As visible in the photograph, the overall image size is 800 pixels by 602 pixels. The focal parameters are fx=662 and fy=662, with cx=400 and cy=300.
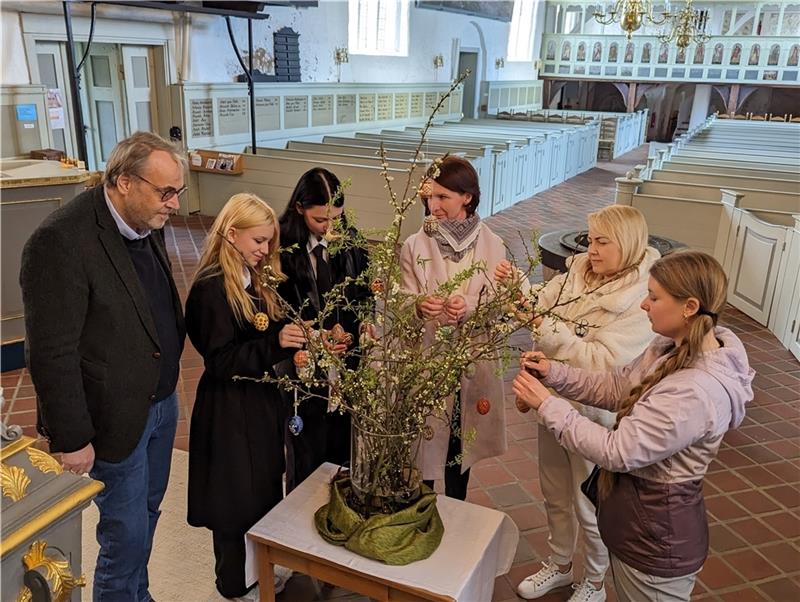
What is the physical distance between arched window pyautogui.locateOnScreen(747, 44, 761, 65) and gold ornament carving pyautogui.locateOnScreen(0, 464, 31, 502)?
2082 cm

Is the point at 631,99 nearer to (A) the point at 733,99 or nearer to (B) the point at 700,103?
(B) the point at 700,103

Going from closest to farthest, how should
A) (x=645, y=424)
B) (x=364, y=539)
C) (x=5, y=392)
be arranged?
(x=645, y=424) → (x=364, y=539) → (x=5, y=392)

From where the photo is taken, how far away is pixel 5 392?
14.0 feet

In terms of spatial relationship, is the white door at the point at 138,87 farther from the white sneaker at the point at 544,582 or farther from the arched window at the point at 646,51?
the arched window at the point at 646,51

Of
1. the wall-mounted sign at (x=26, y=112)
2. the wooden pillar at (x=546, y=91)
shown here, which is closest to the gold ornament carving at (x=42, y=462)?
the wall-mounted sign at (x=26, y=112)

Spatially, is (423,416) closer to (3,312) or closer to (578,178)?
(3,312)

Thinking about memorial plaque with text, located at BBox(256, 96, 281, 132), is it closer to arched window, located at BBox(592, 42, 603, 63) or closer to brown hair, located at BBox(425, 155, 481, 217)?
brown hair, located at BBox(425, 155, 481, 217)

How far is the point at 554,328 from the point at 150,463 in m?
1.44

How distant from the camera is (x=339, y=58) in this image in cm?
1186

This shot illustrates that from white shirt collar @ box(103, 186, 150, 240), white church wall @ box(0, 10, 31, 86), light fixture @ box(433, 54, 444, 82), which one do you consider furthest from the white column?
white shirt collar @ box(103, 186, 150, 240)

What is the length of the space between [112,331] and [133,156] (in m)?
0.50

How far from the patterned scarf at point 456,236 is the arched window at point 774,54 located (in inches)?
750

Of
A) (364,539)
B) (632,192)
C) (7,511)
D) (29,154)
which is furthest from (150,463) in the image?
(632,192)

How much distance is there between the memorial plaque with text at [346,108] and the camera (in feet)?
39.2
